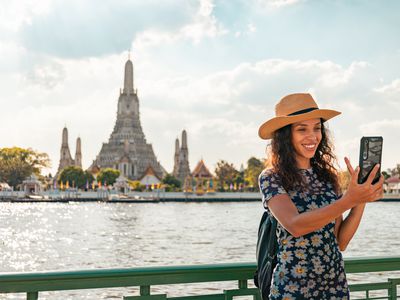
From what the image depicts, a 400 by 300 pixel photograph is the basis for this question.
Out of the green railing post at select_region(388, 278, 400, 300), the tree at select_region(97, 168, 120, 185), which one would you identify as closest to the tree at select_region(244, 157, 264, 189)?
the tree at select_region(97, 168, 120, 185)

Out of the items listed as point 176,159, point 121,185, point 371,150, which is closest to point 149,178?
point 121,185

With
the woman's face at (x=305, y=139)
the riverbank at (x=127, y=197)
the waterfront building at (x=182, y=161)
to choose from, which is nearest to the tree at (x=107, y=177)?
the riverbank at (x=127, y=197)

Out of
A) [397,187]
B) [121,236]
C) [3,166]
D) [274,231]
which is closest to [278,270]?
[274,231]

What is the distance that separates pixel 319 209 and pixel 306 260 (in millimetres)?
234

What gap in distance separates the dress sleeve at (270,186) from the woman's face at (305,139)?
167 mm

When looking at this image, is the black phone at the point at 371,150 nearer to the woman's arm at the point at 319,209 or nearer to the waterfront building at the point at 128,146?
the woman's arm at the point at 319,209

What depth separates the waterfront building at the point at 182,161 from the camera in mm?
115619

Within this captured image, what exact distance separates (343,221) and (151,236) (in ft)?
102

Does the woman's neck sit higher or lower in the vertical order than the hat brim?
lower

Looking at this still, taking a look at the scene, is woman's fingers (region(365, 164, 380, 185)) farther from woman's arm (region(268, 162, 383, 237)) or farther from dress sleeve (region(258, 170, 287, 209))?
dress sleeve (region(258, 170, 287, 209))

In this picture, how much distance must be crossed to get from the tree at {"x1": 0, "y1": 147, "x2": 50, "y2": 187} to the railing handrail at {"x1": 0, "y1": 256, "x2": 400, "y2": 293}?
9470 cm

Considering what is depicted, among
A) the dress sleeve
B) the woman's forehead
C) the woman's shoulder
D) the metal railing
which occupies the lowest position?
the metal railing

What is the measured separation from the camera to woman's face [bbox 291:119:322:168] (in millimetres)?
2695

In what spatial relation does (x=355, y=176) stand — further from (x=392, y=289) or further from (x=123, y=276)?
(x=392, y=289)
